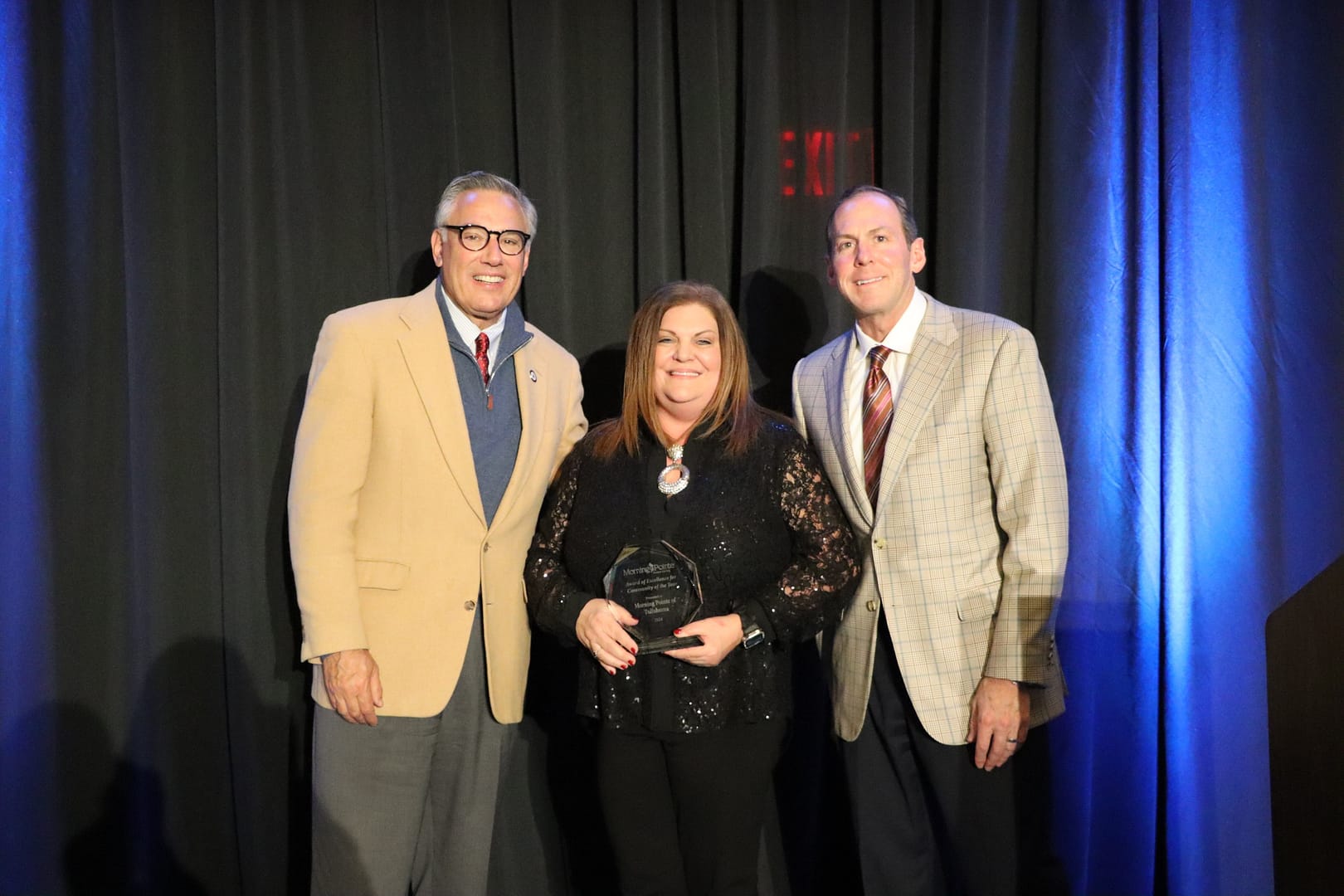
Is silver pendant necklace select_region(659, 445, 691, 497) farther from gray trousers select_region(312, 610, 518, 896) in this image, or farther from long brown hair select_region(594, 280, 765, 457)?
gray trousers select_region(312, 610, 518, 896)

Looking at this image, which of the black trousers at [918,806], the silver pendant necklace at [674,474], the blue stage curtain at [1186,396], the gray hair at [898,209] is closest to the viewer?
the silver pendant necklace at [674,474]

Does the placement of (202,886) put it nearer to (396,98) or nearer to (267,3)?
(396,98)

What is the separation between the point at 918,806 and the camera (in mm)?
2398

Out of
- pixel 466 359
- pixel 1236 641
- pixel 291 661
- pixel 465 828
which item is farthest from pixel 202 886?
pixel 1236 641

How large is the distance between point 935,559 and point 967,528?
0.10 meters

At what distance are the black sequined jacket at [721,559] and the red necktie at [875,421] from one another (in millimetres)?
125

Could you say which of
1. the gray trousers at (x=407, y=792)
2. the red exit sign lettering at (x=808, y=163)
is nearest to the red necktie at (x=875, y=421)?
the red exit sign lettering at (x=808, y=163)

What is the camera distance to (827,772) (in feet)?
9.96

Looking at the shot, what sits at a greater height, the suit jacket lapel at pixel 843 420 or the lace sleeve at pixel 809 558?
the suit jacket lapel at pixel 843 420

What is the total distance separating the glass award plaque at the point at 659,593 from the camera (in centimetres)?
208

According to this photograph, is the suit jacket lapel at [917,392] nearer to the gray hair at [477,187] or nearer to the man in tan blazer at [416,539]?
the man in tan blazer at [416,539]

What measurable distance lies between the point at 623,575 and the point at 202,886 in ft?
6.07

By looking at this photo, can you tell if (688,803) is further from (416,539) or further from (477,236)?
(477,236)

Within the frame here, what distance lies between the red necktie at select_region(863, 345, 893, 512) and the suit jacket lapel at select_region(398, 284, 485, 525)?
0.88 m
